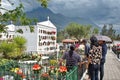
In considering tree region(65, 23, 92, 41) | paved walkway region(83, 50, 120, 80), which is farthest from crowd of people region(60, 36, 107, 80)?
tree region(65, 23, 92, 41)

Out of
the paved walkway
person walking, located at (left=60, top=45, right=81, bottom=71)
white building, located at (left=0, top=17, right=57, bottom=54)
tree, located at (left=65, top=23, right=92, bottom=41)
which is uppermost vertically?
tree, located at (left=65, top=23, right=92, bottom=41)

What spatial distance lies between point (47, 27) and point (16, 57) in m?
16.4

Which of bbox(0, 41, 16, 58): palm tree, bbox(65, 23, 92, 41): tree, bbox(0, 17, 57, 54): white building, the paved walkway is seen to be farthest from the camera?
bbox(65, 23, 92, 41): tree

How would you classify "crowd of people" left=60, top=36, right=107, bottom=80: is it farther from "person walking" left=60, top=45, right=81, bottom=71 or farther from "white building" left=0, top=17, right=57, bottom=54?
"white building" left=0, top=17, right=57, bottom=54

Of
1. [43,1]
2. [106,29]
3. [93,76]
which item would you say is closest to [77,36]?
[106,29]

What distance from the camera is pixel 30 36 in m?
38.8

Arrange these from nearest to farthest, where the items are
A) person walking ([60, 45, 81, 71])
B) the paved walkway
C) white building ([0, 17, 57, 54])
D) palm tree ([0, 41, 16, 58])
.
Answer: person walking ([60, 45, 81, 71])
the paved walkway
palm tree ([0, 41, 16, 58])
white building ([0, 17, 57, 54])

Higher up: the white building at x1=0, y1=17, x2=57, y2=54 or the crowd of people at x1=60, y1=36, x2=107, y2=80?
the white building at x1=0, y1=17, x2=57, y2=54

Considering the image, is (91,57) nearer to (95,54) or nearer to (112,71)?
(95,54)

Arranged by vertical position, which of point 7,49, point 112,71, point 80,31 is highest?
point 80,31

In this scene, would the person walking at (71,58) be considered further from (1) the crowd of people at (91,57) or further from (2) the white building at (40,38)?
(2) the white building at (40,38)

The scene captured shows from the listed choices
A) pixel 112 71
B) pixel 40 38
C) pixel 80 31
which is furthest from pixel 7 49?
pixel 80 31

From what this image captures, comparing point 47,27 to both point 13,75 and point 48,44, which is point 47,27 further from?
point 13,75

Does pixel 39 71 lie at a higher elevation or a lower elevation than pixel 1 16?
lower
